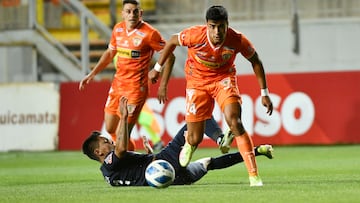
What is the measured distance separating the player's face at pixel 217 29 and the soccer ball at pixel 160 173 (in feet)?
4.56

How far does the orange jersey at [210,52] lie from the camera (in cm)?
1071

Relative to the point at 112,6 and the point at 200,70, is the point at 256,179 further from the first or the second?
the point at 112,6

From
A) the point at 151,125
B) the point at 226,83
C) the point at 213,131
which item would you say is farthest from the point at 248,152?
the point at 151,125

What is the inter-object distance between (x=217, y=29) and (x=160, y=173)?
158cm

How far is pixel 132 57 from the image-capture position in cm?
1371

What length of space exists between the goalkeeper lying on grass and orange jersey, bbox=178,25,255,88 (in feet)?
2.40

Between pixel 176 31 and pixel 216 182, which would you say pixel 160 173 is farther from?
pixel 176 31

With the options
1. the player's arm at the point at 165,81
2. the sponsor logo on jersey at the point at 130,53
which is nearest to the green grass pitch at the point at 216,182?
the player's arm at the point at 165,81

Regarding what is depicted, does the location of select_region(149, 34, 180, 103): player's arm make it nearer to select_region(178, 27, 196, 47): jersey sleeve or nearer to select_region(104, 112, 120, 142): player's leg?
select_region(178, 27, 196, 47): jersey sleeve

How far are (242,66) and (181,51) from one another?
1.40m

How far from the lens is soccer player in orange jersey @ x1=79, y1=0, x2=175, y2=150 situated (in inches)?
534

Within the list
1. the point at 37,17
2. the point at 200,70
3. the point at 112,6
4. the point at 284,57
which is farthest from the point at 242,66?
the point at 200,70

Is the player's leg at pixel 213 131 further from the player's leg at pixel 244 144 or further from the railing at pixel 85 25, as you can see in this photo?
the railing at pixel 85 25

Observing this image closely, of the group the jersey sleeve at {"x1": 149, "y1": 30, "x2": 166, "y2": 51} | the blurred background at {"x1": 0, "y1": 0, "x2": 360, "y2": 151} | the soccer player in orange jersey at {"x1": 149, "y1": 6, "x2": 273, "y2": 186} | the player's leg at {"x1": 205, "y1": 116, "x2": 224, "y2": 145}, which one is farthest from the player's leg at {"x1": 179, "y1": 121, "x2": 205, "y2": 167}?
the blurred background at {"x1": 0, "y1": 0, "x2": 360, "y2": 151}
